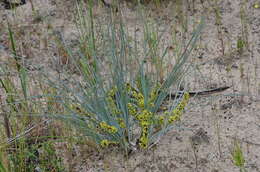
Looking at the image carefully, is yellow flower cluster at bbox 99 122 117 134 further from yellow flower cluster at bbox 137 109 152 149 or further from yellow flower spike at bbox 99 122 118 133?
yellow flower cluster at bbox 137 109 152 149

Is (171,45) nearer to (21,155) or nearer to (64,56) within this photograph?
(64,56)

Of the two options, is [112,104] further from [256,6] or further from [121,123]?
[256,6]

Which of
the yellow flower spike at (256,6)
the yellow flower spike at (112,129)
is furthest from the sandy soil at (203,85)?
the yellow flower spike at (112,129)

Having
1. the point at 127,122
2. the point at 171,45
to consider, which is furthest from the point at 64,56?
the point at 127,122

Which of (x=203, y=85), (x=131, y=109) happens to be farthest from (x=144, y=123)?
(x=203, y=85)

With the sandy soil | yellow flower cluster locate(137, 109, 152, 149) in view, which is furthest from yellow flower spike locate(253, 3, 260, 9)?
yellow flower cluster locate(137, 109, 152, 149)

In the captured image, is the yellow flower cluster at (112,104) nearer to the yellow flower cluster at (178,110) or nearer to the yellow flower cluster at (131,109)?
the yellow flower cluster at (131,109)
